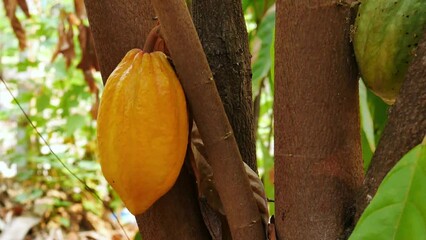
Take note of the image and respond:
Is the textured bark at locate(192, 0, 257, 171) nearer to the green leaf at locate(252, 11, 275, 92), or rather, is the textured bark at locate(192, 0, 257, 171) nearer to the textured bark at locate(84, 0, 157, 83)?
the textured bark at locate(84, 0, 157, 83)

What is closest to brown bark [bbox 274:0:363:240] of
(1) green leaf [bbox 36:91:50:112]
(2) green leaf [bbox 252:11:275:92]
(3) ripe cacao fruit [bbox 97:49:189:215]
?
(3) ripe cacao fruit [bbox 97:49:189:215]

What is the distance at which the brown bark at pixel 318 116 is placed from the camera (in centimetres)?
67

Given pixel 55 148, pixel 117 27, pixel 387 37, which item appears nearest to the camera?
pixel 387 37

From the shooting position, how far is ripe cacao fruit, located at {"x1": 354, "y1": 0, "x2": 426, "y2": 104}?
0.62 meters

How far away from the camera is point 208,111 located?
2.19ft

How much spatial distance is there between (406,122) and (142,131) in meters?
0.27

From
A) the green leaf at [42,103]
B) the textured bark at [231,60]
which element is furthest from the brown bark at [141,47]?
the green leaf at [42,103]

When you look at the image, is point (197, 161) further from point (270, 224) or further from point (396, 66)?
point (396, 66)

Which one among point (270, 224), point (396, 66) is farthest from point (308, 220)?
point (396, 66)

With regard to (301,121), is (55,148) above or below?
below

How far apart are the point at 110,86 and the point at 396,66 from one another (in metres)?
0.31

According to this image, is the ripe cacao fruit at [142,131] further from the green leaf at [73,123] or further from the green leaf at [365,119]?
the green leaf at [73,123]

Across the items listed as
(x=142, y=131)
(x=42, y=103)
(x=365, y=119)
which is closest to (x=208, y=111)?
(x=142, y=131)

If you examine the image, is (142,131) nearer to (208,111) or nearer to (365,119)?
(208,111)
